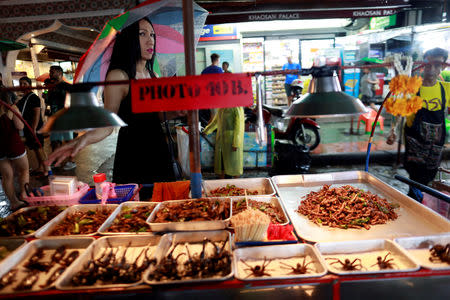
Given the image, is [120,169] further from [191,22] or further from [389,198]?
[389,198]

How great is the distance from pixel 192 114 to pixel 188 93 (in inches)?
11.9

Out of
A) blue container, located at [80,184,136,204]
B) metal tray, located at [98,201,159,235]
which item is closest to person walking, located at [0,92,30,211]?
blue container, located at [80,184,136,204]

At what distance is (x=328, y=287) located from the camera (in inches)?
63.4

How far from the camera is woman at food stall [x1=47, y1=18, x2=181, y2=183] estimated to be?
2459mm

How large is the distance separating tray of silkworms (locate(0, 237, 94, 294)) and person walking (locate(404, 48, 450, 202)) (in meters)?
3.85

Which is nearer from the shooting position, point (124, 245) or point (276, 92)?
point (124, 245)

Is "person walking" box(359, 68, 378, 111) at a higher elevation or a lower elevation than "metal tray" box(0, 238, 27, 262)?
higher

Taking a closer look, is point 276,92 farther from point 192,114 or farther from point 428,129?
point 192,114

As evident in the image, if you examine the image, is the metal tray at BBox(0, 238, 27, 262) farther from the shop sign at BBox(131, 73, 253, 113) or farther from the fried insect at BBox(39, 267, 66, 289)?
the shop sign at BBox(131, 73, 253, 113)

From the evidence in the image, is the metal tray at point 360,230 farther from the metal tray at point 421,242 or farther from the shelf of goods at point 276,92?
the shelf of goods at point 276,92

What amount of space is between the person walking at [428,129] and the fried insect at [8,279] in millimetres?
4140

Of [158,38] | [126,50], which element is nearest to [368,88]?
[158,38]

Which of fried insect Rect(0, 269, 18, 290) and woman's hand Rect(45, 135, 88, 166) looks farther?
woman's hand Rect(45, 135, 88, 166)

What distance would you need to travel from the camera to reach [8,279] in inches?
62.4
